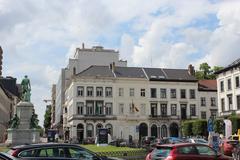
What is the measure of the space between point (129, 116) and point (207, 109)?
16795 mm

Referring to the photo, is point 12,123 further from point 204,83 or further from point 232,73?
point 204,83

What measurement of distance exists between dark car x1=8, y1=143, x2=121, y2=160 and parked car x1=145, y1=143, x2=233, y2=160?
3.70 meters

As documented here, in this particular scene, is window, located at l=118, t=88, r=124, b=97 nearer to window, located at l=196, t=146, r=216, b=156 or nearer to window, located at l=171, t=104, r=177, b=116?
window, located at l=171, t=104, r=177, b=116

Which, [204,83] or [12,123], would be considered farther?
[204,83]

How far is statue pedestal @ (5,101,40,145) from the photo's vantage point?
4709 centimetres

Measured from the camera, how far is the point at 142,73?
91625 mm

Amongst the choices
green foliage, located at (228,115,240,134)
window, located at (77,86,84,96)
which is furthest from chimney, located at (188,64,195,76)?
green foliage, located at (228,115,240,134)

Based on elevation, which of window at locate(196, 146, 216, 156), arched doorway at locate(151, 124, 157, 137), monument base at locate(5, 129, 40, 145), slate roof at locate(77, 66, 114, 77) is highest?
slate roof at locate(77, 66, 114, 77)

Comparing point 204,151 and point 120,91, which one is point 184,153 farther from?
point 120,91

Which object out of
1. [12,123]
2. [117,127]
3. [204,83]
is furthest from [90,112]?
[12,123]

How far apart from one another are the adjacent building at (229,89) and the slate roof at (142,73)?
50.6 ft

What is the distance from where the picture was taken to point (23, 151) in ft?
49.8

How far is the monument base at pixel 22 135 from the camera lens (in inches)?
→ 1853

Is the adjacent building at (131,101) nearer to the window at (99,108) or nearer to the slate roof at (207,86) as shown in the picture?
the window at (99,108)
